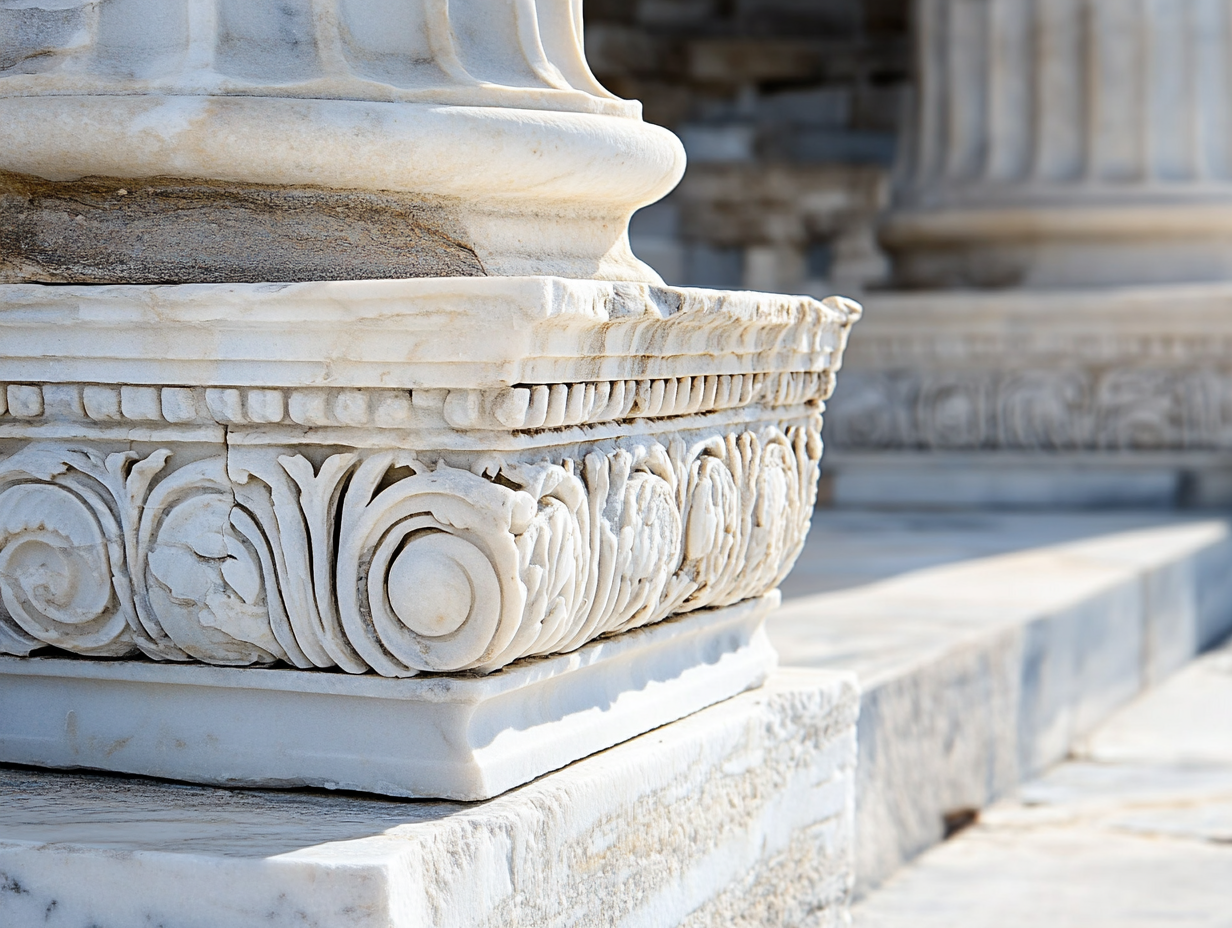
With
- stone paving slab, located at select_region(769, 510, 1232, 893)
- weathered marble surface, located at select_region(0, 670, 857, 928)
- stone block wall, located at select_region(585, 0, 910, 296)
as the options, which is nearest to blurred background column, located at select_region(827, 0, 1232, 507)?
stone paving slab, located at select_region(769, 510, 1232, 893)

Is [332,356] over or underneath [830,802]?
over

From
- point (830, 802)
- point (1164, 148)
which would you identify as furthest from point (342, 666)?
point (1164, 148)

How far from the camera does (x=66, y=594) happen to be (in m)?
2.03

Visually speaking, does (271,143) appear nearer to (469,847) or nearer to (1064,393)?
(469,847)

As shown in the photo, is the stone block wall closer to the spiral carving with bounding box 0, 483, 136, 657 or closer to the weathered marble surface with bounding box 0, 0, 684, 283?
the weathered marble surface with bounding box 0, 0, 684, 283

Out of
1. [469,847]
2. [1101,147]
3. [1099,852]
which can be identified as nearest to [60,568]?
[469,847]

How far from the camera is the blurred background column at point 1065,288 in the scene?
667cm

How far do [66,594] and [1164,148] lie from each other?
5.79 meters

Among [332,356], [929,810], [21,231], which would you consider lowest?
[929,810]

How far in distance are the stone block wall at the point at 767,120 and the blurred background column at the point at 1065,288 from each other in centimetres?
458

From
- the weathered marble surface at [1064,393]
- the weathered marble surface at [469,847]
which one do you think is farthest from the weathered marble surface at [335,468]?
the weathered marble surface at [1064,393]

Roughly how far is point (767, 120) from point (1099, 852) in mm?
9613

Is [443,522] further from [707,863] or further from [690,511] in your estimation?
[707,863]

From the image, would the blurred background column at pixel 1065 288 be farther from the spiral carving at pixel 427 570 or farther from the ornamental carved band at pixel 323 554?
the spiral carving at pixel 427 570
